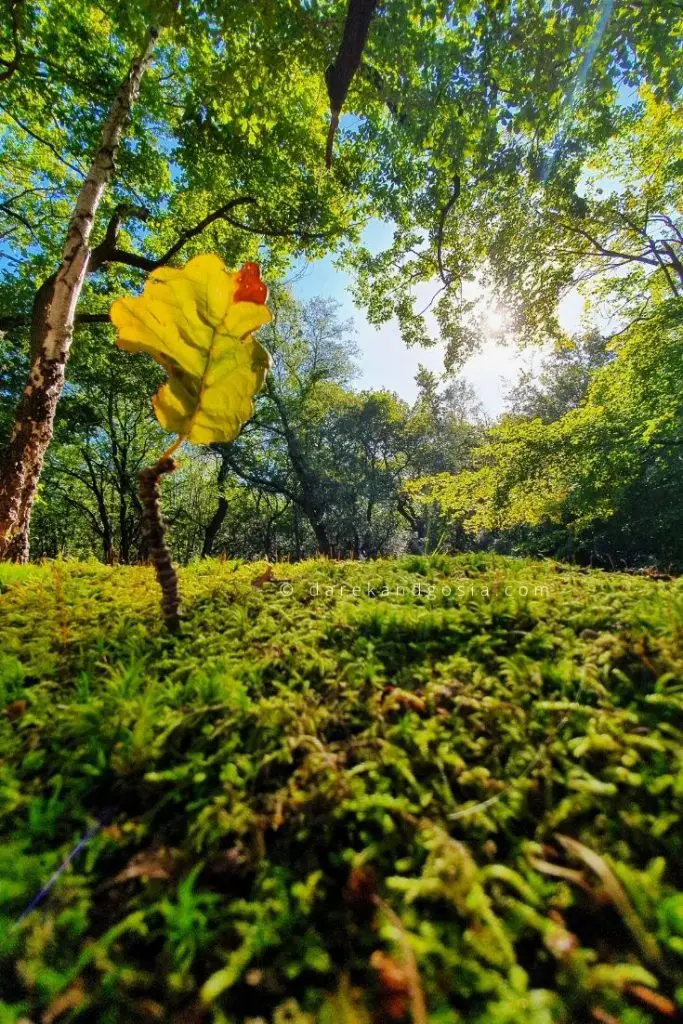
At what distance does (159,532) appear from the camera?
6.14 ft

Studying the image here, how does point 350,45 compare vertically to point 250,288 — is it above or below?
above

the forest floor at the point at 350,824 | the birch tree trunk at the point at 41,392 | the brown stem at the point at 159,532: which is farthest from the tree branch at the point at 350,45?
the forest floor at the point at 350,824

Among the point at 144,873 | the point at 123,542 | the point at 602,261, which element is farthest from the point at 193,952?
the point at 123,542

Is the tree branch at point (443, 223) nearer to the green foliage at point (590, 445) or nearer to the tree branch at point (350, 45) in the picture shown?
the green foliage at point (590, 445)

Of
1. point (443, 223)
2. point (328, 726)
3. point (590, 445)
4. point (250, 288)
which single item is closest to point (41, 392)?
point (250, 288)

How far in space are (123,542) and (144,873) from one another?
25552 mm

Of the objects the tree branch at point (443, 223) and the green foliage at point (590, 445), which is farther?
the green foliage at point (590, 445)

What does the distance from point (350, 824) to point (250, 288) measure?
1.97m

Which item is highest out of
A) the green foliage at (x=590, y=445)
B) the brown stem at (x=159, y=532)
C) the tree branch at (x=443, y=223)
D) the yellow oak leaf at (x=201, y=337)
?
the tree branch at (x=443, y=223)

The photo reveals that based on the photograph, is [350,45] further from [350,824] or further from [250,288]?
[350,824]

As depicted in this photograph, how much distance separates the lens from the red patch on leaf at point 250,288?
175cm

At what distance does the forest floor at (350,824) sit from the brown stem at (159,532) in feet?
0.50

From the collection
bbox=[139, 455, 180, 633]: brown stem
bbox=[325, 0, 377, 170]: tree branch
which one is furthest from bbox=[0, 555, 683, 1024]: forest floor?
bbox=[325, 0, 377, 170]: tree branch

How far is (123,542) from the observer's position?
→ 23266 mm
